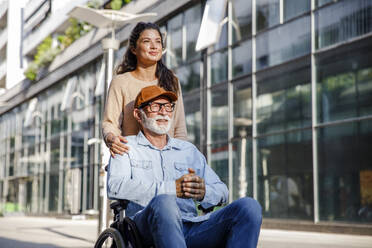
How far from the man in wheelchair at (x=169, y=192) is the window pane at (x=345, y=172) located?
1064 centimetres

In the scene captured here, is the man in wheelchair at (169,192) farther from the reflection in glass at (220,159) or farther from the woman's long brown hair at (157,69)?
the reflection in glass at (220,159)

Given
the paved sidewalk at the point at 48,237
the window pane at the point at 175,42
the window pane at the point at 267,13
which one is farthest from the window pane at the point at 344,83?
the window pane at the point at 175,42

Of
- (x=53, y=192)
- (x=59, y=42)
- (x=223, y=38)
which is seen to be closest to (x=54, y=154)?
(x=53, y=192)

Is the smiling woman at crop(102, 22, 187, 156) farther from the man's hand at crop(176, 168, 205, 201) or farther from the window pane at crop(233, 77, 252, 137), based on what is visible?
the window pane at crop(233, 77, 252, 137)

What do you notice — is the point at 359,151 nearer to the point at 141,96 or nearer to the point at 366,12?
the point at 366,12

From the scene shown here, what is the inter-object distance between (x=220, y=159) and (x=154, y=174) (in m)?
15.4

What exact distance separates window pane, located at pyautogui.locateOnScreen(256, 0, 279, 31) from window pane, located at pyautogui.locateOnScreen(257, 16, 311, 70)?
0.26 metres

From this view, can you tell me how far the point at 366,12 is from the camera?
14016 mm

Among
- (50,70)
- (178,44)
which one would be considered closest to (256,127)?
(178,44)

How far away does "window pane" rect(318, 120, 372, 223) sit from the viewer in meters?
13.5

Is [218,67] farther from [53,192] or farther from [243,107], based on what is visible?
[53,192]

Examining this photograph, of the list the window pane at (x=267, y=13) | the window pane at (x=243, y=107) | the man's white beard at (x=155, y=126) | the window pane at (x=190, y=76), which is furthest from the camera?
the window pane at (x=190, y=76)

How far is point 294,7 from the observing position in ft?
52.9

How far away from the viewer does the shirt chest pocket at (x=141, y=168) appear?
333 centimetres
